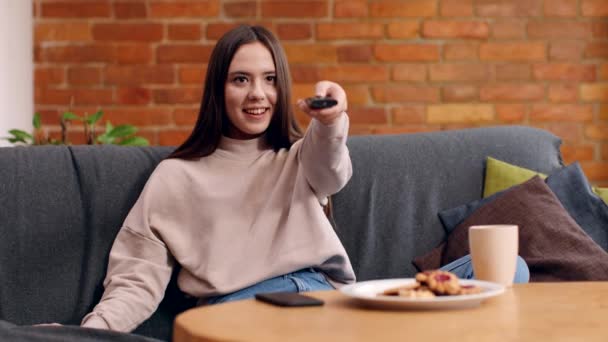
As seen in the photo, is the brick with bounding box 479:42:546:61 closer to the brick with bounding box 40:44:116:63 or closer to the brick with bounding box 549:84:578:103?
the brick with bounding box 549:84:578:103

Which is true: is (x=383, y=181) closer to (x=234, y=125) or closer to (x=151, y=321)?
(x=234, y=125)

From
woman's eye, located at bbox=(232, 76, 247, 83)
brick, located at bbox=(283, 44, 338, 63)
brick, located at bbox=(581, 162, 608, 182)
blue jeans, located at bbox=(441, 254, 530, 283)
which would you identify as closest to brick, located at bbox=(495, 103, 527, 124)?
brick, located at bbox=(581, 162, 608, 182)

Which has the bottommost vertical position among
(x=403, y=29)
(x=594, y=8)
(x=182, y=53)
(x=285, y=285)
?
(x=285, y=285)

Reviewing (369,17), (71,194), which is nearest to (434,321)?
(71,194)

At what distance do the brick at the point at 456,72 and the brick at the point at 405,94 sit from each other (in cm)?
5

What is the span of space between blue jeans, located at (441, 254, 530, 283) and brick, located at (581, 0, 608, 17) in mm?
1979

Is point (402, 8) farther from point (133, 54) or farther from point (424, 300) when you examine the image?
point (424, 300)

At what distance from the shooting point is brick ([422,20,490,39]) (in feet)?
11.0

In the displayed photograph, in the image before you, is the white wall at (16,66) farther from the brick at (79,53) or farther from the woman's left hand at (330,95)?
the woman's left hand at (330,95)

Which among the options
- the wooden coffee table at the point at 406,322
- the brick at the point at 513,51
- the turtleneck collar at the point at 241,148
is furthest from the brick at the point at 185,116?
the wooden coffee table at the point at 406,322

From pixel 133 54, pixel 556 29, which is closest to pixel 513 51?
pixel 556 29

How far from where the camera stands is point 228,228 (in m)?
1.87

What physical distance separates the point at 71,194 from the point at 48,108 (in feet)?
4.72

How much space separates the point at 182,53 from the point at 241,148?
1.44m
